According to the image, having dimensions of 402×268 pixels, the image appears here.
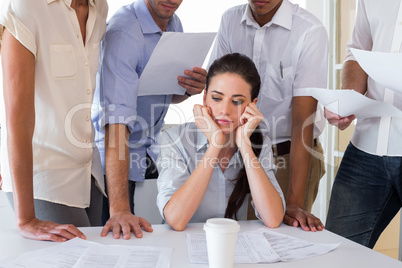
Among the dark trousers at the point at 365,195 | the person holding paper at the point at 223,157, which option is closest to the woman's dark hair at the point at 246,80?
the person holding paper at the point at 223,157

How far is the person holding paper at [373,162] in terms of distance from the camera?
→ 4.86 ft

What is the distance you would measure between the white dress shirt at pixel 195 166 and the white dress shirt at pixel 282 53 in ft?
0.66

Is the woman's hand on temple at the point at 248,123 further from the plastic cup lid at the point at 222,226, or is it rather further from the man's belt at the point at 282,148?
the plastic cup lid at the point at 222,226

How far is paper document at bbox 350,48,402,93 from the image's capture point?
1.09 metres

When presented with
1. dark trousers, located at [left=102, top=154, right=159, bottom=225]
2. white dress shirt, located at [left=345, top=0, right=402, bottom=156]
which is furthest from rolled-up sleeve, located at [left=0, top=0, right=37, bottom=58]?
white dress shirt, located at [left=345, top=0, right=402, bottom=156]

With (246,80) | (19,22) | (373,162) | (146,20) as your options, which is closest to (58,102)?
(19,22)

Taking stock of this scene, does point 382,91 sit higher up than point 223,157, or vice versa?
point 382,91

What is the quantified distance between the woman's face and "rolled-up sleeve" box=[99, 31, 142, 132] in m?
0.29

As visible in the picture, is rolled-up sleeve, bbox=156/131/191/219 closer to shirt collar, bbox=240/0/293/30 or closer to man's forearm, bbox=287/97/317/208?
man's forearm, bbox=287/97/317/208

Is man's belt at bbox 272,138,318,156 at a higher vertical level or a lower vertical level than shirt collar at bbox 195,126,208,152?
lower

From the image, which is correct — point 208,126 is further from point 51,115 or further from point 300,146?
point 51,115

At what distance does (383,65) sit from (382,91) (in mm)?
446

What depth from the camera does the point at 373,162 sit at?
1525 millimetres

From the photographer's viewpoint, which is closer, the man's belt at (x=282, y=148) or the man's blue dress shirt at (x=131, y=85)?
the man's blue dress shirt at (x=131, y=85)
